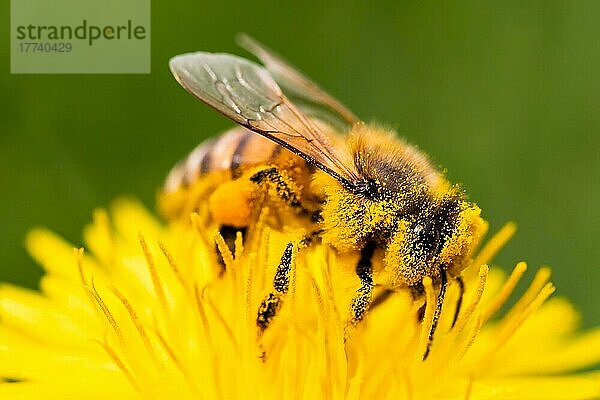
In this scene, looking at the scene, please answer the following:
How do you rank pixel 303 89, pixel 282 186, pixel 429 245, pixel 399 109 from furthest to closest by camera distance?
1. pixel 399 109
2. pixel 303 89
3. pixel 282 186
4. pixel 429 245

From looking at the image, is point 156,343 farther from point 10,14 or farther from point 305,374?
point 10,14

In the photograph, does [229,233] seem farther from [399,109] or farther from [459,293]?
[399,109]

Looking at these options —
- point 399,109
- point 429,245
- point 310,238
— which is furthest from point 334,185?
point 399,109

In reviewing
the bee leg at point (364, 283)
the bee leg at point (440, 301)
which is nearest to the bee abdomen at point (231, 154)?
the bee leg at point (364, 283)

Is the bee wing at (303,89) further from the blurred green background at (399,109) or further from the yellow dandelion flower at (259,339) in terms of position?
the blurred green background at (399,109)

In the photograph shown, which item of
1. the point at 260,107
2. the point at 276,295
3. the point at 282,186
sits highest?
the point at 260,107

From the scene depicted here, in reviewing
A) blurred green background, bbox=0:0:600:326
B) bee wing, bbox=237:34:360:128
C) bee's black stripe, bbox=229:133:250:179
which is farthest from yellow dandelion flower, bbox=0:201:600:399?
blurred green background, bbox=0:0:600:326
